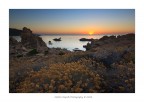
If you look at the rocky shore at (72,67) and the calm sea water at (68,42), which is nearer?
the rocky shore at (72,67)

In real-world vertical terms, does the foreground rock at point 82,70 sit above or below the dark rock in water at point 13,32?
below

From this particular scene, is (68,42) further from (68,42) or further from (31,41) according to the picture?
(31,41)

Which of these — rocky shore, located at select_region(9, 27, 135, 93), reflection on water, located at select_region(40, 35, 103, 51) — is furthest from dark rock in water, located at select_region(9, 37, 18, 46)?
reflection on water, located at select_region(40, 35, 103, 51)

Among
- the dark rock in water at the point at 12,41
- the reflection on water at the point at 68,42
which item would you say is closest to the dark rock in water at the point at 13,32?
the dark rock in water at the point at 12,41

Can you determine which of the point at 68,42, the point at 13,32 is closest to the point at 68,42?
the point at 68,42

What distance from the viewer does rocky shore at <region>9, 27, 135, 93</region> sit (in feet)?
12.3

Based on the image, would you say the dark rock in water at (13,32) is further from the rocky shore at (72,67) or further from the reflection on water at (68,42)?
the reflection on water at (68,42)

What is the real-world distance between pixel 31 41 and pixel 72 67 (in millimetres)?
503

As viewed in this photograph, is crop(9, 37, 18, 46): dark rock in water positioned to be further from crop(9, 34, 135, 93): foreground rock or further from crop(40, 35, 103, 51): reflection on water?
crop(40, 35, 103, 51): reflection on water

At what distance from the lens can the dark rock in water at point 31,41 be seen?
12.6 ft
